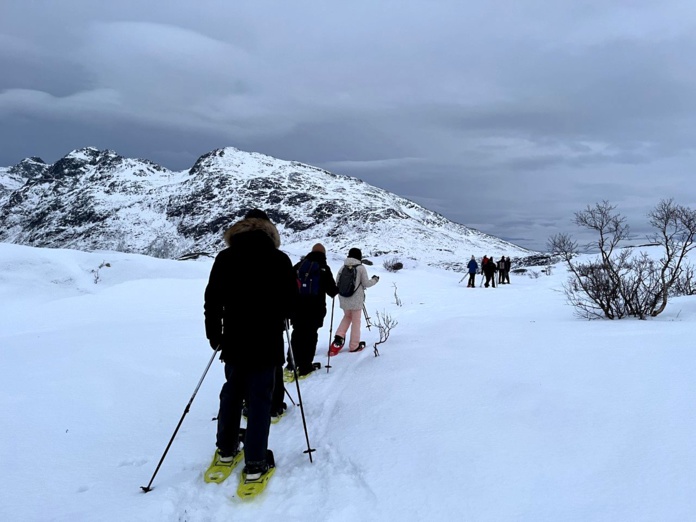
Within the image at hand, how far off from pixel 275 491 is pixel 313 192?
541ft

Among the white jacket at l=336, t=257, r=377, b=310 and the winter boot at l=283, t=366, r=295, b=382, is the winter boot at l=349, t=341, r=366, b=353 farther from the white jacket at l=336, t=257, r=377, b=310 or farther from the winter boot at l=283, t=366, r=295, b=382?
the winter boot at l=283, t=366, r=295, b=382

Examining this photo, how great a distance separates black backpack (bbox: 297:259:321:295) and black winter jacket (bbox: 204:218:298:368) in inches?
98.4

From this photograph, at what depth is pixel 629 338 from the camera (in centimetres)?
506

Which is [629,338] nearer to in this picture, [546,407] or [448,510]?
[546,407]

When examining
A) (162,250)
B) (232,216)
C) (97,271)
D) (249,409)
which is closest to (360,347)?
(249,409)

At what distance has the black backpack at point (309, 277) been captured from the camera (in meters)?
5.77

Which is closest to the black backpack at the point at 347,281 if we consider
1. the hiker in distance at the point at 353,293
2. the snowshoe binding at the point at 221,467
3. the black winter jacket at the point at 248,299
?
the hiker in distance at the point at 353,293

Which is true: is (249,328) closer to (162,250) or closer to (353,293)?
(353,293)

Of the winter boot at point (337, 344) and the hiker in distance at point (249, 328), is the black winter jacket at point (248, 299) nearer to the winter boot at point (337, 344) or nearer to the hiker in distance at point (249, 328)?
the hiker in distance at point (249, 328)

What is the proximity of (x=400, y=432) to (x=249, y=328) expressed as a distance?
1.57 metres

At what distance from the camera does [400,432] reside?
11.3 ft

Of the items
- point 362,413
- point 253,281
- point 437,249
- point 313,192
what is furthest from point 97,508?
point 313,192

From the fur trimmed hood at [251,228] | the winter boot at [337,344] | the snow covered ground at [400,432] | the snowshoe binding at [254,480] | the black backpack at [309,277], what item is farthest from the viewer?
the winter boot at [337,344]

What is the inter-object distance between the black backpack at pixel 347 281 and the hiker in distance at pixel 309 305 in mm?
736
